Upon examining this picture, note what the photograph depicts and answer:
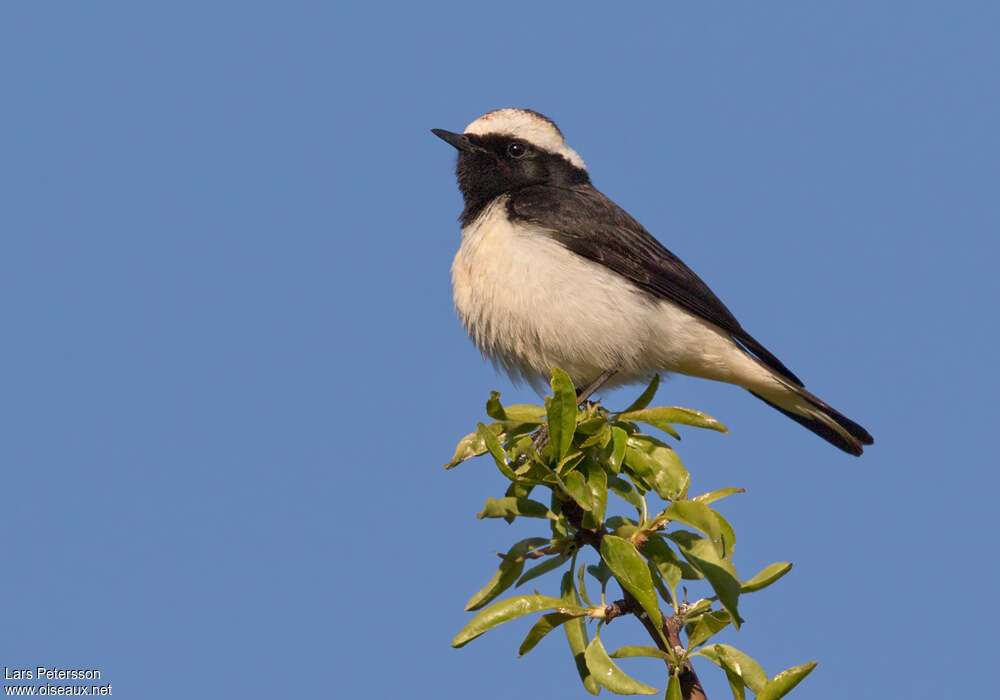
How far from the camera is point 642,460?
4.54 m

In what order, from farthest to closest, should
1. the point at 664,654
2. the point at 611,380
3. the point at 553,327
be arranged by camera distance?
the point at 611,380
the point at 553,327
the point at 664,654

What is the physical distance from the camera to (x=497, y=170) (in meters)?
8.39

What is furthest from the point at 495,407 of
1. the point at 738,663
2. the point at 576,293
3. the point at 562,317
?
the point at 576,293

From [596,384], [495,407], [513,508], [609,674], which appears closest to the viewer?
[609,674]

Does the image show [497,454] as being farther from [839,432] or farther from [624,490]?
[839,432]

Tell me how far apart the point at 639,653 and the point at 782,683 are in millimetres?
560

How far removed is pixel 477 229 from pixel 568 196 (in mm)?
769

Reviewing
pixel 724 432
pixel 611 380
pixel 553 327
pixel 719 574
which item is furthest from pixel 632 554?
pixel 611 380

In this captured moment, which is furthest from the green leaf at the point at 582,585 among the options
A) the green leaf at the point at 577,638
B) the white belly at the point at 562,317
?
the white belly at the point at 562,317

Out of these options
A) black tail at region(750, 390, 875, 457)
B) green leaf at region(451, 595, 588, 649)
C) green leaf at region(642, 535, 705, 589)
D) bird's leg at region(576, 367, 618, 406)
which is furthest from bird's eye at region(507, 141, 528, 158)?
green leaf at region(451, 595, 588, 649)

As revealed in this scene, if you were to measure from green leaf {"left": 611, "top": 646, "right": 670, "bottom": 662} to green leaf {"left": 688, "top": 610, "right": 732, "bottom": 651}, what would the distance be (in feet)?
0.62

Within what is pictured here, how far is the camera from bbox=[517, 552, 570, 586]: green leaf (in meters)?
4.38

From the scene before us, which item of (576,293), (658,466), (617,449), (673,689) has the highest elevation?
(576,293)

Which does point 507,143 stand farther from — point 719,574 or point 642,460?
point 719,574
